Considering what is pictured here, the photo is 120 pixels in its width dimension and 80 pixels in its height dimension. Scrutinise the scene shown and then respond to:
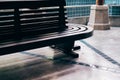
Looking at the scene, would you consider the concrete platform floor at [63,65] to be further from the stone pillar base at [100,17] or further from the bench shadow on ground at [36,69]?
the stone pillar base at [100,17]

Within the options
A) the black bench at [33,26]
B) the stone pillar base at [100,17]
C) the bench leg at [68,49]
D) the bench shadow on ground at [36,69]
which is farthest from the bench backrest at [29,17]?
the stone pillar base at [100,17]

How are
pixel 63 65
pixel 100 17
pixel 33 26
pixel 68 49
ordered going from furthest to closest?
pixel 100 17, pixel 68 49, pixel 63 65, pixel 33 26

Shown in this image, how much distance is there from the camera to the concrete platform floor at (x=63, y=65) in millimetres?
3982

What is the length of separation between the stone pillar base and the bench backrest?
4005 mm

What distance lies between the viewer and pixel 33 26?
175 inches

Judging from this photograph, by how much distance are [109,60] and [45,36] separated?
1.45 m

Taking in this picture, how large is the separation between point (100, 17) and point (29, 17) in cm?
494

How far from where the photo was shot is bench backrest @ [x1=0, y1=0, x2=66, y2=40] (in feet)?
13.1

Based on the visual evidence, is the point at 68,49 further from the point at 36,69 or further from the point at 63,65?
the point at 36,69

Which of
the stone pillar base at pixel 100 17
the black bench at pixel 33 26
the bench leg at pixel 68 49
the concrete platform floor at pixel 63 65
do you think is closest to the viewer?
the black bench at pixel 33 26

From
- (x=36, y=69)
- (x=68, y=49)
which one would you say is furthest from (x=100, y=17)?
(x=36, y=69)

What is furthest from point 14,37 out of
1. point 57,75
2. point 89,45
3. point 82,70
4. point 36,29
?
point 89,45

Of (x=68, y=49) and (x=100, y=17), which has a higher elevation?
(x=100, y=17)

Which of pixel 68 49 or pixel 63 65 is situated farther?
pixel 68 49
